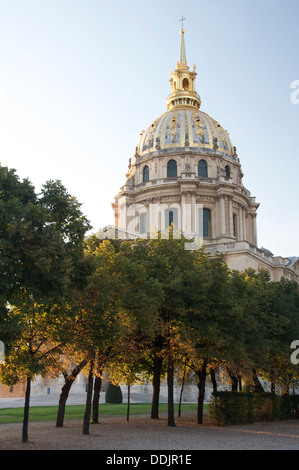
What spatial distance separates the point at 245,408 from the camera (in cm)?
3095

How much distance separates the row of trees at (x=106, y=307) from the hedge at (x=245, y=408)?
3.52 feet

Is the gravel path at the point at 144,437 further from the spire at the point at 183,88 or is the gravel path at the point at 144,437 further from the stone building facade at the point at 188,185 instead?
the spire at the point at 183,88

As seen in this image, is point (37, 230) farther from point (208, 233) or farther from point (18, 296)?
point (208, 233)

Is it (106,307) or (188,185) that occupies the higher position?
(188,185)

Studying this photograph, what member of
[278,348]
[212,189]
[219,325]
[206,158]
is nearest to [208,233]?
[212,189]

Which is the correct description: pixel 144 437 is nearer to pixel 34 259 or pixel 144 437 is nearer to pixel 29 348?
pixel 29 348

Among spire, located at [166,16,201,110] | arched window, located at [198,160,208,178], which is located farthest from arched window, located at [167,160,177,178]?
Result: spire, located at [166,16,201,110]

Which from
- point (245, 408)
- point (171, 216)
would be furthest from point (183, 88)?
point (245, 408)

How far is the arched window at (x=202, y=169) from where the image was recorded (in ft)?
280

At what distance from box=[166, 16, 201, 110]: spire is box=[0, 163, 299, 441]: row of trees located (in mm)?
67334

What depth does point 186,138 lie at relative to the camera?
87.0m

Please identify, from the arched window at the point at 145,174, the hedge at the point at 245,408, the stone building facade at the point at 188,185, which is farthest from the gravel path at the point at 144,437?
the arched window at the point at 145,174

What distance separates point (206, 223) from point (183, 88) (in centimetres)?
3244

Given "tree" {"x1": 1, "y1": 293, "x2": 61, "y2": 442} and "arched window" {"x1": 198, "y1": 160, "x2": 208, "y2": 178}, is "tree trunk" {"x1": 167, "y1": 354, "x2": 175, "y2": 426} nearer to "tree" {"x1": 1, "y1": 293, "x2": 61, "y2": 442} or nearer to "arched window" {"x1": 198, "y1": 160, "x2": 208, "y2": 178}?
"tree" {"x1": 1, "y1": 293, "x2": 61, "y2": 442}
